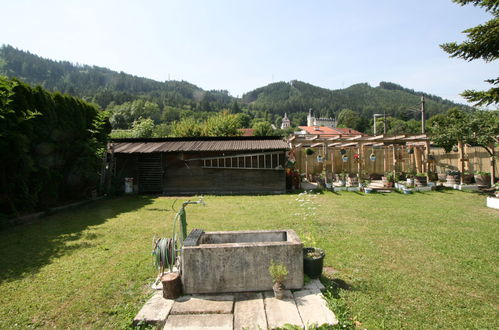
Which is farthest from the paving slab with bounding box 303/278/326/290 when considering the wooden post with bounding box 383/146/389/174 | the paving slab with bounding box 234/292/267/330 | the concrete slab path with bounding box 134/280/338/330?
the wooden post with bounding box 383/146/389/174

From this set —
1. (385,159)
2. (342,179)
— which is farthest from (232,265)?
(385,159)

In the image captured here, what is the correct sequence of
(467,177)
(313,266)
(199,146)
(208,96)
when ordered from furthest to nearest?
(208,96)
(199,146)
(467,177)
(313,266)

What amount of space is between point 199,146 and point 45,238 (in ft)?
26.8

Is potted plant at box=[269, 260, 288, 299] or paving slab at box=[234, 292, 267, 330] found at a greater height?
potted plant at box=[269, 260, 288, 299]

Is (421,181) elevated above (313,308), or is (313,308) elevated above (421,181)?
(421,181)

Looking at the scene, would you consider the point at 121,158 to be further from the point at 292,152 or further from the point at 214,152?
the point at 292,152

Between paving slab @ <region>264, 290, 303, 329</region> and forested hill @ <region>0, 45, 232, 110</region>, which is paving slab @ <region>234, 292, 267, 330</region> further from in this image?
forested hill @ <region>0, 45, 232, 110</region>

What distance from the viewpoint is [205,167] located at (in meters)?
13.5

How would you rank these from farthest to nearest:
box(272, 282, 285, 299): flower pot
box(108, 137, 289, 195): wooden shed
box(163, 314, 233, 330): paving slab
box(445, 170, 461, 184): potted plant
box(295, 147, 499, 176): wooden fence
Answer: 1. box(295, 147, 499, 176): wooden fence
2. box(445, 170, 461, 184): potted plant
3. box(108, 137, 289, 195): wooden shed
4. box(272, 282, 285, 299): flower pot
5. box(163, 314, 233, 330): paving slab

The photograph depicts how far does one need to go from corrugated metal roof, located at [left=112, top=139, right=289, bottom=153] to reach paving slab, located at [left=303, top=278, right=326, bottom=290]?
9200 mm

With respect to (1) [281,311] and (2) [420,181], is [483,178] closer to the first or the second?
(2) [420,181]

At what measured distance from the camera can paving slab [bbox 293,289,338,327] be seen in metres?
3.06

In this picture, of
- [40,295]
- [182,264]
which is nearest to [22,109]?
[40,295]

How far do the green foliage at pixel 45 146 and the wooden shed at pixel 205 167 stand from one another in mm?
1871
